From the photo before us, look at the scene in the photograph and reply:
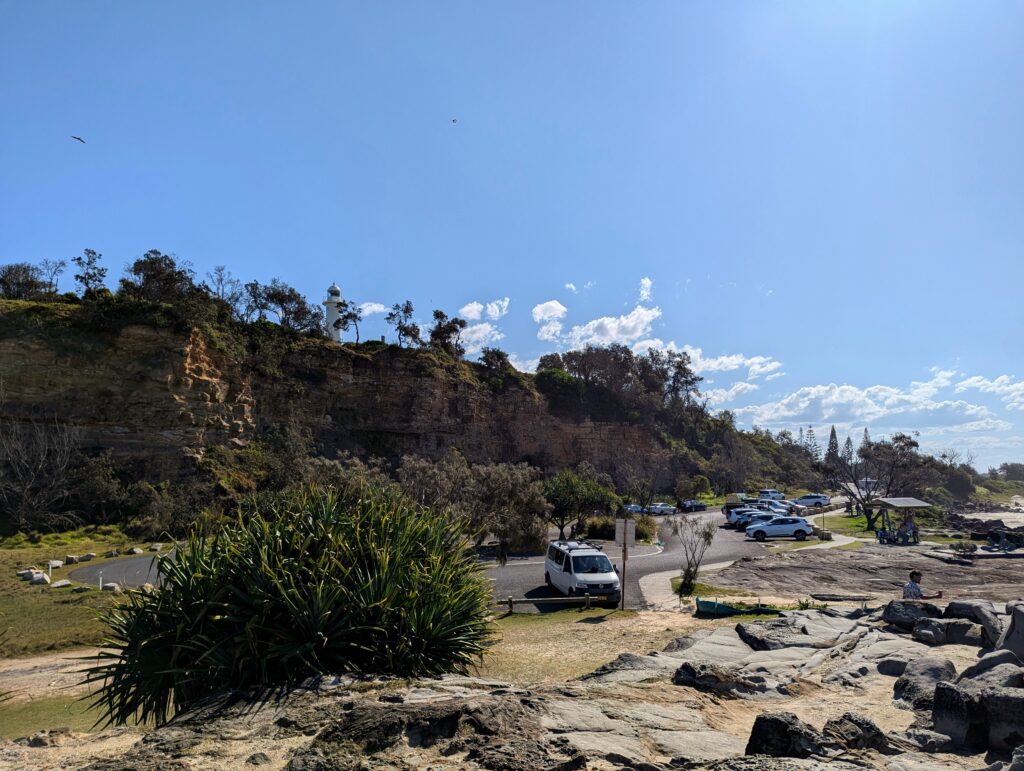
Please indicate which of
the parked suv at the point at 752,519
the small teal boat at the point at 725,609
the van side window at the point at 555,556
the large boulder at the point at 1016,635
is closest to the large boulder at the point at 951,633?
the large boulder at the point at 1016,635

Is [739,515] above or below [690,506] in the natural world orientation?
above

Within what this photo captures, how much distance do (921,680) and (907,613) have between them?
5.62m

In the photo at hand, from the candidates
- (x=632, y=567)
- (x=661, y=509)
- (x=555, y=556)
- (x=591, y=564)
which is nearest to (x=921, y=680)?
(x=591, y=564)

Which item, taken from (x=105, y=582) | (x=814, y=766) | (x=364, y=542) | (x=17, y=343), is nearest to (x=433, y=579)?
(x=364, y=542)

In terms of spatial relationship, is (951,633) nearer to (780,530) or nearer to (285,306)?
(780,530)

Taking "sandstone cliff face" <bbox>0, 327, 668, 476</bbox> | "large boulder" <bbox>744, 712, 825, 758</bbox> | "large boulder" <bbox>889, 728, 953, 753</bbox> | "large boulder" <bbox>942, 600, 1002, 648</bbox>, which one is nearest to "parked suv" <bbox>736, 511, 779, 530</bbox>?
"sandstone cliff face" <bbox>0, 327, 668, 476</bbox>

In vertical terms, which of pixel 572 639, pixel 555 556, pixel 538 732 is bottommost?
pixel 572 639

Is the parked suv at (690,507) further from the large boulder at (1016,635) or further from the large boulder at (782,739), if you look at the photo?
the large boulder at (782,739)

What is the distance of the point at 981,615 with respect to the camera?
10.3 metres

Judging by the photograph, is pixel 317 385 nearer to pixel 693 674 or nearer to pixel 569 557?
pixel 569 557

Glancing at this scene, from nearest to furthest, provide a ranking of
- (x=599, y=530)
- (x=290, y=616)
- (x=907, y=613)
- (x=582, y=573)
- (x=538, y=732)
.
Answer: (x=538, y=732)
(x=290, y=616)
(x=907, y=613)
(x=582, y=573)
(x=599, y=530)

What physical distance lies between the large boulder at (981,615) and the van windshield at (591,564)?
8.42 m

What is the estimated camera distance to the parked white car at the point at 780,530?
3506 centimetres

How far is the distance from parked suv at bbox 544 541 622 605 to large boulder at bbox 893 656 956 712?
995cm
